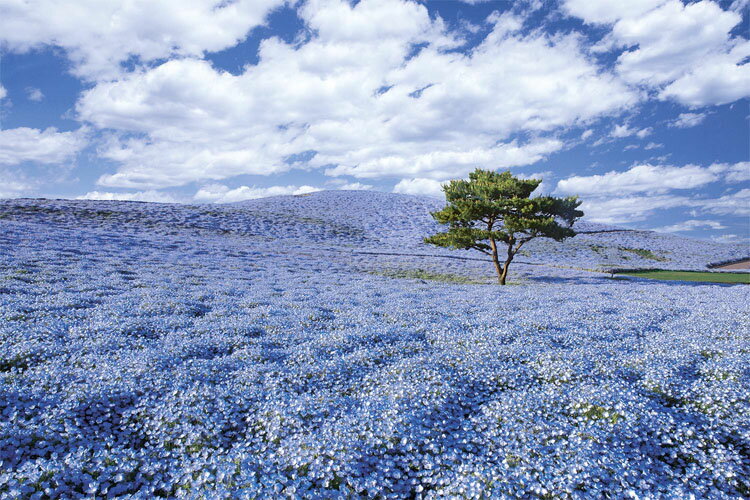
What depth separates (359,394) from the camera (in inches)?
333

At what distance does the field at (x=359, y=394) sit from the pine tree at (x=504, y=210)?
402 inches

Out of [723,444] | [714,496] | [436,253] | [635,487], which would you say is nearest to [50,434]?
[635,487]

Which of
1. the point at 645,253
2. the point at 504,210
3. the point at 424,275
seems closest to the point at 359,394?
the point at 504,210

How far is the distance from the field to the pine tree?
10208 millimetres

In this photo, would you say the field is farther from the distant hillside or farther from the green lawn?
the distant hillside

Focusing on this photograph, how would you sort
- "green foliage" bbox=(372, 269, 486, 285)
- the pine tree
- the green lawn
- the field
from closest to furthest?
the field
the pine tree
"green foliage" bbox=(372, 269, 486, 285)
the green lawn

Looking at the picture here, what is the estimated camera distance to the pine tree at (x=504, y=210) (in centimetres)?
2791

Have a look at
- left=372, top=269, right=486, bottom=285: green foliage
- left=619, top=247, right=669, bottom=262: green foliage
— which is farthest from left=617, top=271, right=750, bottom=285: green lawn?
left=619, top=247, right=669, bottom=262: green foliage

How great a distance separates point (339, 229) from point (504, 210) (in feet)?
115

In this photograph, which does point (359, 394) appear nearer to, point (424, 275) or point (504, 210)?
point (504, 210)

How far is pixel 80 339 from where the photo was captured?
34.6 feet

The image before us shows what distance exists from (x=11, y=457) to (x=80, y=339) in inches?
200

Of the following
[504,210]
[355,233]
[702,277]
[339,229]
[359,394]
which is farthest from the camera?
[339,229]

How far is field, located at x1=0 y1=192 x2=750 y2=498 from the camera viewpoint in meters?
6.07
